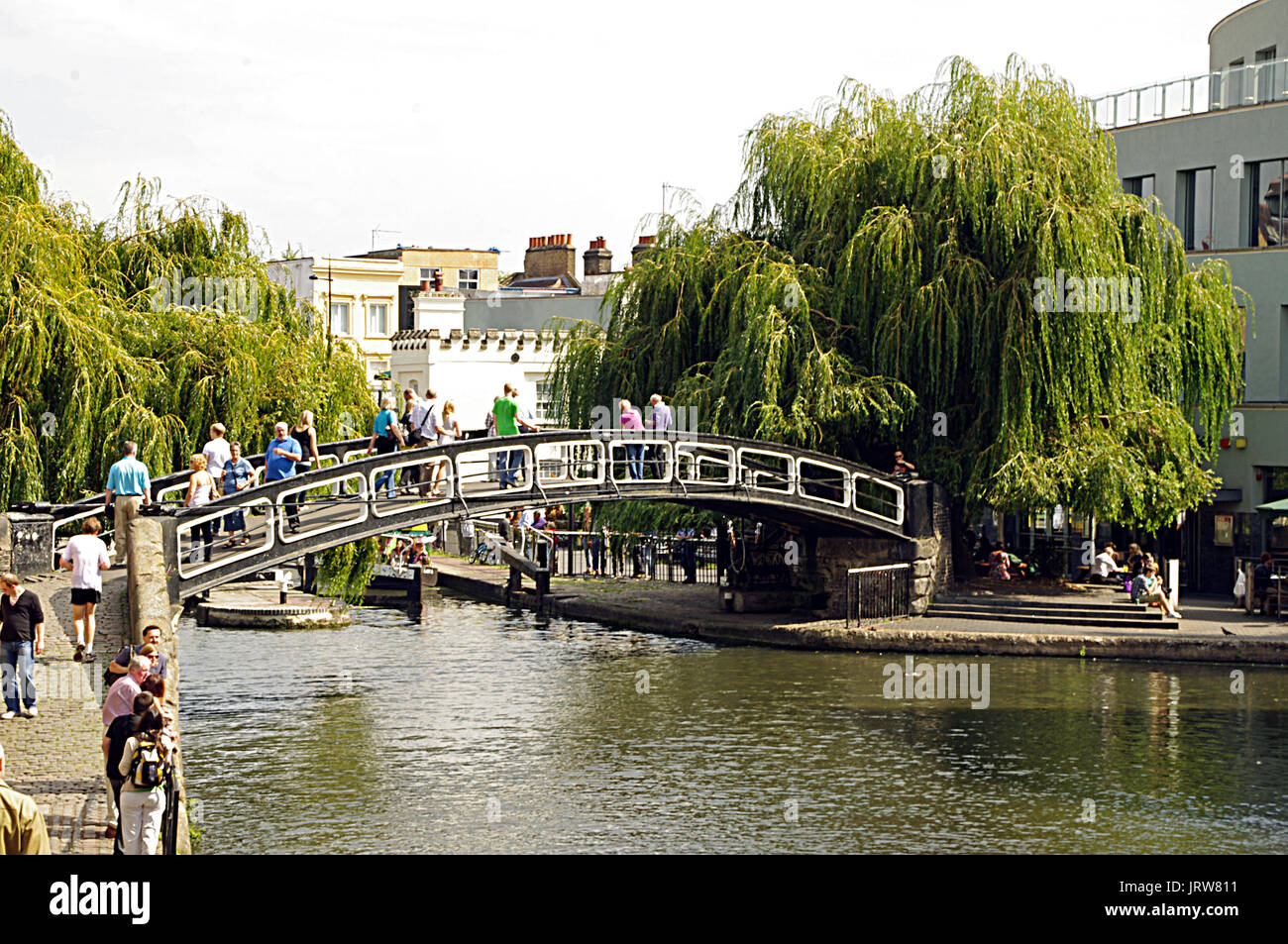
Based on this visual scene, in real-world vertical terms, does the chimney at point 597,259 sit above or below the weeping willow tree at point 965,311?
above

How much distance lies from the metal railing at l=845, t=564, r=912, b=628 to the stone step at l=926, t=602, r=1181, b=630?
2.49ft

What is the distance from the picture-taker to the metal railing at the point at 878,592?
1304 inches

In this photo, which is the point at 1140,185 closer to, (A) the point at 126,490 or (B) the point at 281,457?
(B) the point at 281,457

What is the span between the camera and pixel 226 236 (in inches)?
1307

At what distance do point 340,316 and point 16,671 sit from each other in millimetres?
52604

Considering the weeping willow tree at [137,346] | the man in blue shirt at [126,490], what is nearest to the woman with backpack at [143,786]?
the man in blue shirt at [126,490]

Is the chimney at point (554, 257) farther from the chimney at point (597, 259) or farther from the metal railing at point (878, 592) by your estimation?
the metal railing at point (878, 592)

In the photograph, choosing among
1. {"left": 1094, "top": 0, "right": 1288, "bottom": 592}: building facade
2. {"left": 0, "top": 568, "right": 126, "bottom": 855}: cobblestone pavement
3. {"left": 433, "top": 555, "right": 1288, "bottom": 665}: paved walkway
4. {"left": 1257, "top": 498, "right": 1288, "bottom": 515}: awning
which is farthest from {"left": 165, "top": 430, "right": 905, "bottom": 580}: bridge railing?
{"left": 1094, "top": 0, "right": 1288, "bottom": 592}: building facade

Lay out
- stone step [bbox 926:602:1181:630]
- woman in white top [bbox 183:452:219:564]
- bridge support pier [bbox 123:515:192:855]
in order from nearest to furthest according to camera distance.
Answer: bridge support pier [bbox 123:515:192:855] → woman in white top [bbox 183:452:219:564] → stone step [bbox 926:602:1181:630]

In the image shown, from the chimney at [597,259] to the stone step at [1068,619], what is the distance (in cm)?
4682

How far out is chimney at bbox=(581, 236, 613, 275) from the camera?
79062 mm

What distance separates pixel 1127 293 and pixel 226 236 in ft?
58.4

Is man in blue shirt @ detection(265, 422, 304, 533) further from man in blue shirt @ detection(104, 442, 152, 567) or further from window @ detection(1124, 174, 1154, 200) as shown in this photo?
window @ detection(1124, 174, 1154, 200)

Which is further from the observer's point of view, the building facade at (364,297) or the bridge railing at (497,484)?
the building facade at (364,297)
